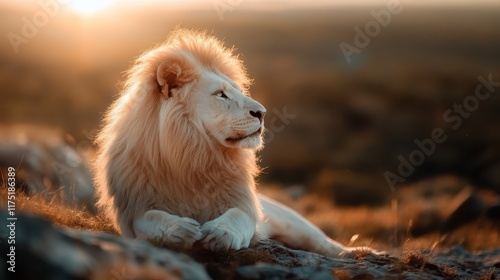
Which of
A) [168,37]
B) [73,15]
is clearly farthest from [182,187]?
[73,15]

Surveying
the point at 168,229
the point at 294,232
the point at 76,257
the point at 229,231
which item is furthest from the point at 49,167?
the point at 76,257

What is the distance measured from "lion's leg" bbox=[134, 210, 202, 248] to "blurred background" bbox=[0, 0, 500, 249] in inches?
661

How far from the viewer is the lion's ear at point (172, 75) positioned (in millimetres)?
6020

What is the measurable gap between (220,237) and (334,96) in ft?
106

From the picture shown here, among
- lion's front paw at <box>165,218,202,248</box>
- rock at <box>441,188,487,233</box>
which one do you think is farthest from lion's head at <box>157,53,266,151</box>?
rock at <box>441,188,487,233</box>

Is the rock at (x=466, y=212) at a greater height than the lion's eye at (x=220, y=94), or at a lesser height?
greater

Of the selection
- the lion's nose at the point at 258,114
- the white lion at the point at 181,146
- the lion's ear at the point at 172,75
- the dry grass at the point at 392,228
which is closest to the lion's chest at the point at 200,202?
the white lion at the point at 181,146

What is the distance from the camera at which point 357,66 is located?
43.4m

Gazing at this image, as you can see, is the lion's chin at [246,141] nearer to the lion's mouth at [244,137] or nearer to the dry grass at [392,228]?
the lion's mouth at [244,137]

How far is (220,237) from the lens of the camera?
504cm

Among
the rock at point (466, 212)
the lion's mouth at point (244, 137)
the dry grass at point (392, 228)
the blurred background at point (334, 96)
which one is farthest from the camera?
the blurred background at point (334, 96)

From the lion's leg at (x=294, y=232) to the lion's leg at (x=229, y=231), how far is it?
1610mm

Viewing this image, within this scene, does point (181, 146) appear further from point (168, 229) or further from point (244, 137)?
point (168, 229)

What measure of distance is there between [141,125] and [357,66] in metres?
38.3
